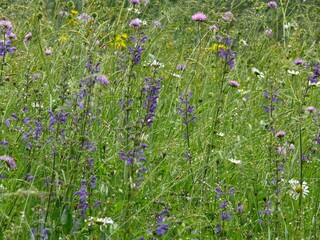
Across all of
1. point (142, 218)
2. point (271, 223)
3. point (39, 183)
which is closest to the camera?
point (142, 218)

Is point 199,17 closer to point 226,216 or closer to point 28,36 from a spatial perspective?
point 28,36

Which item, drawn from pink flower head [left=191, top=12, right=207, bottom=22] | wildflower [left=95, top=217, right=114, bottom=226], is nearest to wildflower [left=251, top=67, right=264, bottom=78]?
pink flower head [left=191, top=12, right=207, bottom=22]

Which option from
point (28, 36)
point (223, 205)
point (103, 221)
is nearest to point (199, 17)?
point (28, 36)

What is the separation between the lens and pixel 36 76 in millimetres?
3178

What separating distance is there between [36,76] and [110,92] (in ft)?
1.70

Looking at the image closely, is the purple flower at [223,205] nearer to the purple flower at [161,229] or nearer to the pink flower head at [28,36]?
the purple flower at [161,229]

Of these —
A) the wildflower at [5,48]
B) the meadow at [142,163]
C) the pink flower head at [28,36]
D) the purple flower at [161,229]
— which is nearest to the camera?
the purple flower at [161,229]

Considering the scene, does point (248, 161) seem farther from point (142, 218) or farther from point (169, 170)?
point (142, 218)

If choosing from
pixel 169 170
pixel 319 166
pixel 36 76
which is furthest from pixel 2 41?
pixel 319 166

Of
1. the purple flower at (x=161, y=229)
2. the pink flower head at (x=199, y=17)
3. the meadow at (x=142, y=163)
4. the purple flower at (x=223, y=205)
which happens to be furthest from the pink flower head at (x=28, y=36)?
the purple flower at (x=161, y=229)

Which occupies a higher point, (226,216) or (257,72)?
(226,216)

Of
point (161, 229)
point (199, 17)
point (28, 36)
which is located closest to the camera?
point (161, 229)

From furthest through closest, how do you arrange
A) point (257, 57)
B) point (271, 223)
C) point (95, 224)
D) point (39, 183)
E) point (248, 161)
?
1. point (257, 57)
2. point (248, 161)
3. point (39, 183)
4. point (271, 223)
5. point (95, 224)

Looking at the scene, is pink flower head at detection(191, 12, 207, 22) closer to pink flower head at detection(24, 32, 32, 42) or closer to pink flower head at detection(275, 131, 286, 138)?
pink flower head at detection(24, 32, 32, 42)
